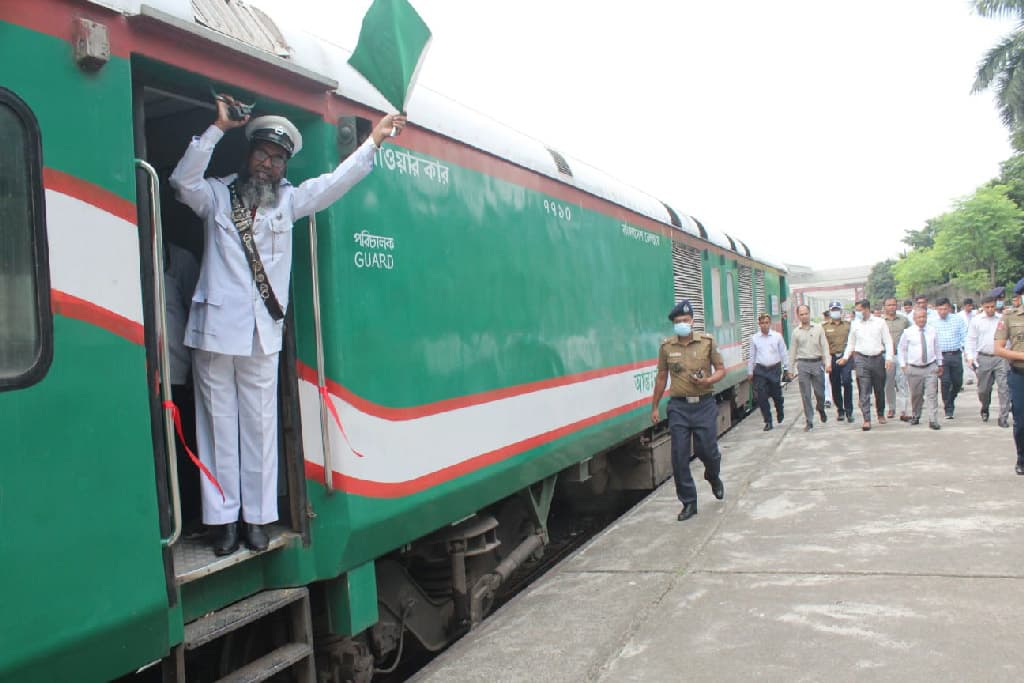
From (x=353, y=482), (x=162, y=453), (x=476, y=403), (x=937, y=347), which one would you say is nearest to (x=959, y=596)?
(x=476, y=403)

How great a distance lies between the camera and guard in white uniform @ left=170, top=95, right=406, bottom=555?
3.17m

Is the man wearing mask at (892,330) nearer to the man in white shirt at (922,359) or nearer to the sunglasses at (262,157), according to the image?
the man in white shirt at (922,359)

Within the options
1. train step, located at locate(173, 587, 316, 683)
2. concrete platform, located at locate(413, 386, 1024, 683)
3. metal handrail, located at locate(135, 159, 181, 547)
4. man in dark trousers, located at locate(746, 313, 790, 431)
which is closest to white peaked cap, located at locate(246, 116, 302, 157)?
metal handrail, located at locate(135, 159, 181, 547)

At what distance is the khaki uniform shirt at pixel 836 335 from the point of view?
11.7 meters

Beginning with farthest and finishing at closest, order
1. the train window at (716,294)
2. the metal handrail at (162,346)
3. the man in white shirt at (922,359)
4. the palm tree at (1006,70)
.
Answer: the palm tree at (1006,70), the train window at (716,294), the man in white shirt at (922,359), the metal handrail at (162,346)

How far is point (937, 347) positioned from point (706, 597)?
23.4 feet

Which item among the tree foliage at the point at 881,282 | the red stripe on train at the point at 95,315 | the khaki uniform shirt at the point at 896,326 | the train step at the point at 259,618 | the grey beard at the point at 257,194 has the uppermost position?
the tree foliage at the point at 881,282

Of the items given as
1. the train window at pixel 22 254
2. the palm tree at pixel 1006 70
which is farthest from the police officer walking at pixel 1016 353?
the palm tree at pixel 1006 70

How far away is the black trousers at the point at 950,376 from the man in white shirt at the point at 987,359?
0.53 meters

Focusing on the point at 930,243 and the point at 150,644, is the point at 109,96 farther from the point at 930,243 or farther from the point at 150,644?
the point at 930,243

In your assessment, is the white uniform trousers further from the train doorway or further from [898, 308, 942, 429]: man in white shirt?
[898, 308, 942, 429]: man in white shirt

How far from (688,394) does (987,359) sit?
19.3 feet

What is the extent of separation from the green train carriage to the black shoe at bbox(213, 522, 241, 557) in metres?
0.05

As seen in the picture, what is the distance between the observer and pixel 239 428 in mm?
3279
